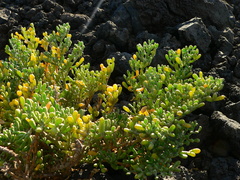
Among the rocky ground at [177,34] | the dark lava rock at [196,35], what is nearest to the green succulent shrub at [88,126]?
the rocky ground at [177,34]

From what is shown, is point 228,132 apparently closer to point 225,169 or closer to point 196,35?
point 225,169

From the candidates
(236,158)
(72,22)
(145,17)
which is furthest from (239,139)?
(72,22)

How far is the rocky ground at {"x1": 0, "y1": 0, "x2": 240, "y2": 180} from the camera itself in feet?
9.12

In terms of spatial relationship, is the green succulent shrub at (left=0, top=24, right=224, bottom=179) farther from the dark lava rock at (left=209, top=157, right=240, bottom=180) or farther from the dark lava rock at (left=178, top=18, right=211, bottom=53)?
the dark lava rock at (left=178, top=18, right=211, bottom=53)

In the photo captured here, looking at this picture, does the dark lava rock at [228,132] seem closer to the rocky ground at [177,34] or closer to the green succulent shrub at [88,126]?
the rocky ground at [177,34]

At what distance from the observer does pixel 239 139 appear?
8.87 feet

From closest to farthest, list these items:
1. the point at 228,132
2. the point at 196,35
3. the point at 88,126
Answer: the point at 88,126 → the point at 228,132 → the point at 196,35

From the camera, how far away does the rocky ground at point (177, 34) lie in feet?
9.12

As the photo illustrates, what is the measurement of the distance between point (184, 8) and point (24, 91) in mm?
2958

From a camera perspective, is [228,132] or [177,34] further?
[177,34]

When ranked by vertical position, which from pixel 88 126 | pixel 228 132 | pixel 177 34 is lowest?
pixel 228 132

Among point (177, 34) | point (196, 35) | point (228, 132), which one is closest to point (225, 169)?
point (228, 132)

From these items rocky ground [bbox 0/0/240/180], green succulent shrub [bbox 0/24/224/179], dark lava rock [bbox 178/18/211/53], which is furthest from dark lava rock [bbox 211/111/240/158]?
dark lava rock [bbox 178/18/211/53]

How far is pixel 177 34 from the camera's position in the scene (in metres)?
3.89
